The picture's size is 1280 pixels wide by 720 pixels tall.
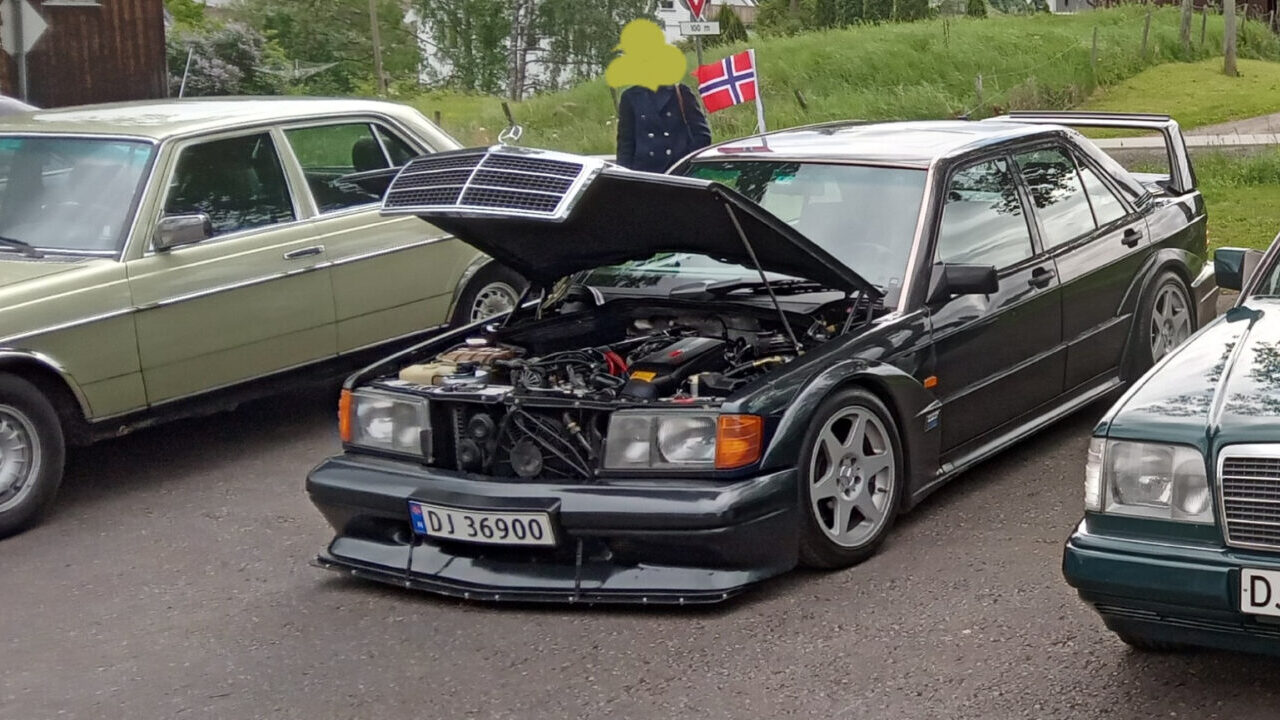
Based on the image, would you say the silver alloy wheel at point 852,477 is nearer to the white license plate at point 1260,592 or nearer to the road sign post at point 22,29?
the white license plate at point 1260,592

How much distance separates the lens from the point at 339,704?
14.3 ft

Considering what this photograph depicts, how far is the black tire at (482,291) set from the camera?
833 cm

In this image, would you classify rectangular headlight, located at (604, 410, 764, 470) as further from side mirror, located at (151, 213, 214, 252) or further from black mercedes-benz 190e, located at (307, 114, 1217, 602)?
side mirror, located at (151, 213, 214, 252)

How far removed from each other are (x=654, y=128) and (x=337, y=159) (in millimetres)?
3465

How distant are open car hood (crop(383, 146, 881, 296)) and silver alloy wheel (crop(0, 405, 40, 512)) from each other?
2.08 meters

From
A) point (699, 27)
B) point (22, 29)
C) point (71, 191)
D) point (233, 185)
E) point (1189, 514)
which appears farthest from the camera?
point (699, 27)

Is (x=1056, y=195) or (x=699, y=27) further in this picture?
(x=699, y=27)

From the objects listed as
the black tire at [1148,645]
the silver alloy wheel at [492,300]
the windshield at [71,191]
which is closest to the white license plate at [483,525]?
the black tire at [1148,645]

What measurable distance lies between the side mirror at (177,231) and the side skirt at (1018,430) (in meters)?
3.56

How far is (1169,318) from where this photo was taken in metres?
7.18

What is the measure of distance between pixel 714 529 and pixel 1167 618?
4.83 ft

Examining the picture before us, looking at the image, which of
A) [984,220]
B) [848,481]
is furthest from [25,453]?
[984,220]

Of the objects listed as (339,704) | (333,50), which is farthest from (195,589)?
(333,50)

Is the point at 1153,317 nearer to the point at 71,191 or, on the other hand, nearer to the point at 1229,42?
the point at 71,191
